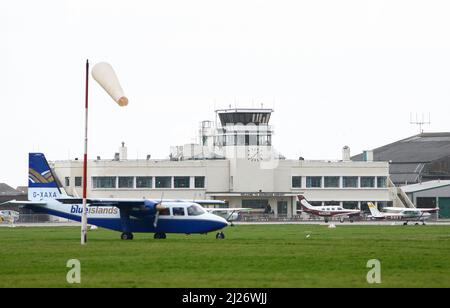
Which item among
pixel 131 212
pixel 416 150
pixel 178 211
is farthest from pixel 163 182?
pixel 178 211

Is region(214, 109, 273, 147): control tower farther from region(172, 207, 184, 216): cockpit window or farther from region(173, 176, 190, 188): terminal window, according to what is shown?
region(172, 207, 184, 216): cockpit window

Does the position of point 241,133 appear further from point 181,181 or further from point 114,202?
point 114,202

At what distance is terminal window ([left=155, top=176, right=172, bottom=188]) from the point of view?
409 feet

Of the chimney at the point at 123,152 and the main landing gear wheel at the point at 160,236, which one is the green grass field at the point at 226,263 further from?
the chimney at the point at 123,152

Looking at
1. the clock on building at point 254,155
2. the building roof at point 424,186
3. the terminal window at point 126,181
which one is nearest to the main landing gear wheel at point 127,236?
the terminal window at point 126,181

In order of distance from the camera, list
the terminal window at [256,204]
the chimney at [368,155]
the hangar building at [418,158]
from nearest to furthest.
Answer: the terminal window at [256,204], the chimney at [368,155], the hangar building at [418,158]

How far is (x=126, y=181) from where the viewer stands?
12500cm

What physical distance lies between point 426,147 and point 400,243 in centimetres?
11951

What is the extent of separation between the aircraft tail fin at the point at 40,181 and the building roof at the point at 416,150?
100868 millimetres

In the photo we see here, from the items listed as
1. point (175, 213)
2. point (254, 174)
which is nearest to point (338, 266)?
point (175, 213)

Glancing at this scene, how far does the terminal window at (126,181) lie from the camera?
125m

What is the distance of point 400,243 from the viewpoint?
56.3m

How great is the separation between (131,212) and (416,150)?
113m

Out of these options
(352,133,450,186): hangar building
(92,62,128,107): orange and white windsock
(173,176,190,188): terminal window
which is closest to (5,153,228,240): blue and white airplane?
(92,62,128,107): orange and white windsock
